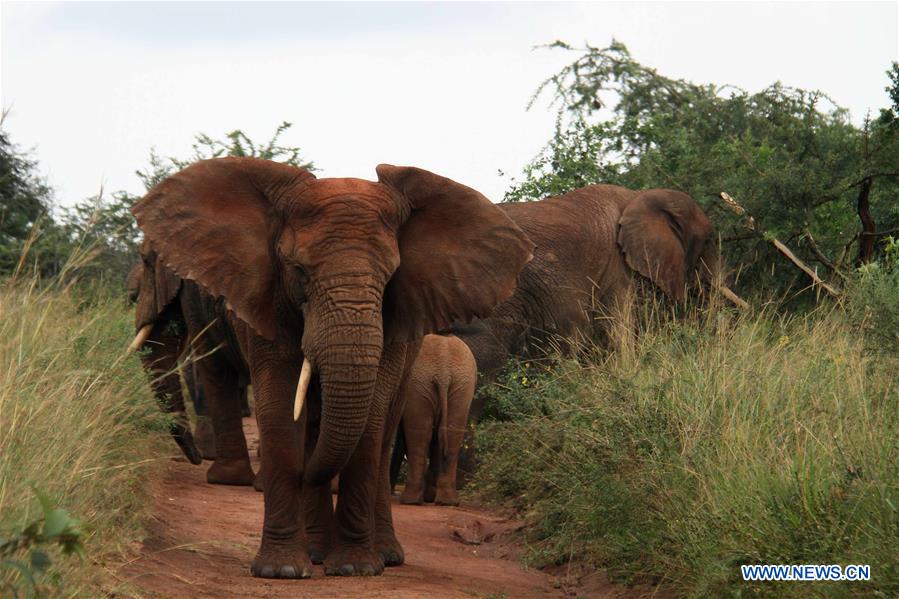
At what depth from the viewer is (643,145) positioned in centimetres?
1612

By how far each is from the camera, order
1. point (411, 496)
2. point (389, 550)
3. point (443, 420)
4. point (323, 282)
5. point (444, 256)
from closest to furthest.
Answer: point (323, 282)
point (444, 256)
point (389, 550)
point (411, 496)
point (443, 420)

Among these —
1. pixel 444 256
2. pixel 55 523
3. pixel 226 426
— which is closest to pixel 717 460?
pixel 444 256

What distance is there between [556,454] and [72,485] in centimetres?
320

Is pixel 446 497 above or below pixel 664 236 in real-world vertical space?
below

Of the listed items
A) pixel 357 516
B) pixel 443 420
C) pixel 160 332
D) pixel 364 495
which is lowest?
pixel 357 516

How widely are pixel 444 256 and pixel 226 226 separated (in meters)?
1.11

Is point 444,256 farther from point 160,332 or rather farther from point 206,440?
point 206,440

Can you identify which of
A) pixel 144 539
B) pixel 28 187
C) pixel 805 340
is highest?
pixel 28 187

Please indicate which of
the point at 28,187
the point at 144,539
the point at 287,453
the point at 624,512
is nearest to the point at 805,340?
the point at 624,512

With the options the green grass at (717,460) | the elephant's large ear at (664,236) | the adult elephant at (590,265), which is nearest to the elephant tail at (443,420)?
the green grass at (717,460)

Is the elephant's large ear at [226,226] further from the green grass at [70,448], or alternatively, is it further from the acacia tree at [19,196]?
the acacia tree at [19,196]

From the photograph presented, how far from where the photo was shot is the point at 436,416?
416 inches

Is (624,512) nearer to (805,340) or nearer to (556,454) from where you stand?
(556,454)

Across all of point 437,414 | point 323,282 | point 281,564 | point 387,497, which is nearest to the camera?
point 323,282
